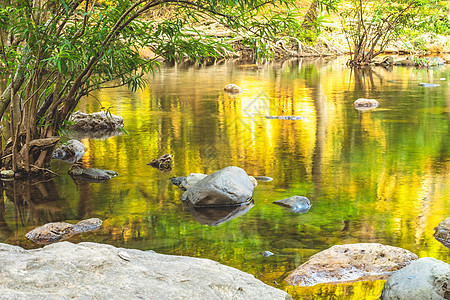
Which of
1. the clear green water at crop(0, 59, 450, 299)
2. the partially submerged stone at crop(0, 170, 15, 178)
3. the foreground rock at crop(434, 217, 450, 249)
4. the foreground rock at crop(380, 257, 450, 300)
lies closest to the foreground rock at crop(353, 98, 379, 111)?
the clear green water at crop(0, 59, 450, 299)

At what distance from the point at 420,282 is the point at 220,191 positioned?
285 cm

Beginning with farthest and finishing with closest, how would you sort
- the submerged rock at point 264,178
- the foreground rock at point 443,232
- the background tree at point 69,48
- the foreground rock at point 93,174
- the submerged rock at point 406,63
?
the submerged rock at point 406,63 < the foreground rock at point 93,174 < the submerged rock at point 264,178 < the background tree at point 69,48 < the foreground rock at point 443,232

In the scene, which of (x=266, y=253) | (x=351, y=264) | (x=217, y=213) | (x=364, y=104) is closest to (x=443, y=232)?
(x=351, y=264)

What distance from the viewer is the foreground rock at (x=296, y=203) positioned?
6430 millimetres

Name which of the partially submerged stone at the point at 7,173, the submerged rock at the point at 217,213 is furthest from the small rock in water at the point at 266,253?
the partially submerged stone at the point at 7,173

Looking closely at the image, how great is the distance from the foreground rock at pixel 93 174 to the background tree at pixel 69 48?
1.44 feet

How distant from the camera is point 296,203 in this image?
652cm

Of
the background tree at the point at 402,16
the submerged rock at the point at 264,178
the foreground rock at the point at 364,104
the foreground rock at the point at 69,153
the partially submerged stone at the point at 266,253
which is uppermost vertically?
the background tree at the point at 402,16

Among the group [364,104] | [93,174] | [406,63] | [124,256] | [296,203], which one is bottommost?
[296,203]

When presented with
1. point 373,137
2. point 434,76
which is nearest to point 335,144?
point 373,137

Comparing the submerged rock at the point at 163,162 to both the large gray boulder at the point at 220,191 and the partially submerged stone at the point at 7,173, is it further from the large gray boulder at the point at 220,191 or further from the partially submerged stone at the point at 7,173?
the partially submerged stone at the point at 7,173

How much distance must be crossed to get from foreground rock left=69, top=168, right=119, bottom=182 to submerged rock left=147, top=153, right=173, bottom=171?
63 centimetres

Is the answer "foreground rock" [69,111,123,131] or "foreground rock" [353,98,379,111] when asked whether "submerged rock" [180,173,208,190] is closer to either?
"foreground rock" [69,111,123,131]

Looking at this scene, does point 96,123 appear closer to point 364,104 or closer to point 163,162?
point 163,162
